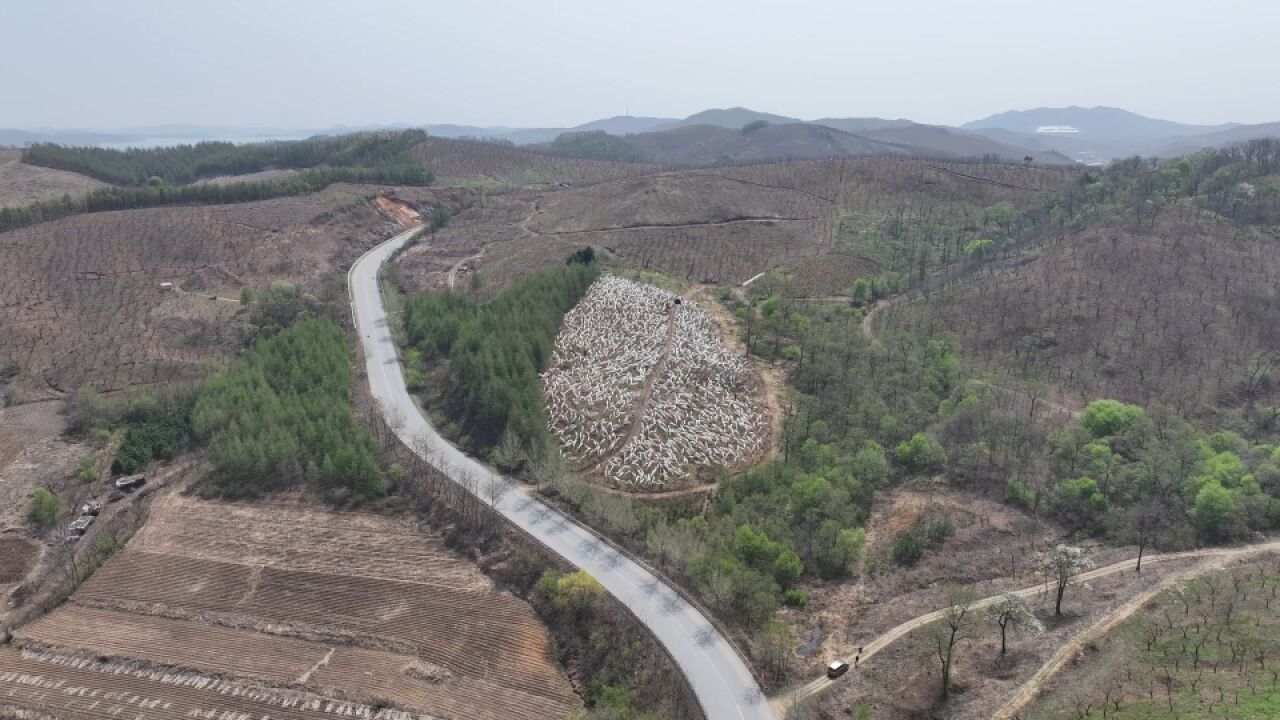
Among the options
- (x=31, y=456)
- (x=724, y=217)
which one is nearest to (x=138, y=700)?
(x=31, y=456)

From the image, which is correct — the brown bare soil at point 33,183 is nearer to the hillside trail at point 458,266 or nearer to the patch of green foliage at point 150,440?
the hillside trail at point 458,266

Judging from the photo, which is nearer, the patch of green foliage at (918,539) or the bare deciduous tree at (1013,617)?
the bare deciduous tree at (1013,617)

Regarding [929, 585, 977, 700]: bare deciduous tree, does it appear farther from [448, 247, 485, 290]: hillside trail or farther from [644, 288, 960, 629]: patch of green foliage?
[448, 247, 485, 290]: hillside trail

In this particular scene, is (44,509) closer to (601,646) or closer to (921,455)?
(601,646)

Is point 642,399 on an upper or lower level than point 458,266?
lower

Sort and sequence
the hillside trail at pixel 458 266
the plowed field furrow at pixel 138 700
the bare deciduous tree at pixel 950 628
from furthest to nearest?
the hillside trail at pixel 458 266, the plowed field furrow at pixel 138 700, the bare deciduous tree at pixel 950 628

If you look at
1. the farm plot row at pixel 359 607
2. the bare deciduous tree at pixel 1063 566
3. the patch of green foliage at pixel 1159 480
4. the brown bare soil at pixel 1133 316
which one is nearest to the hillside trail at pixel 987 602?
the patch of green foliage at pixel 1159 480

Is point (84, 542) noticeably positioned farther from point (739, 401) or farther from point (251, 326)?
point (739, 401)

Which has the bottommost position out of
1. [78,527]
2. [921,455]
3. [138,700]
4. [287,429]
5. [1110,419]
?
[138,700]
